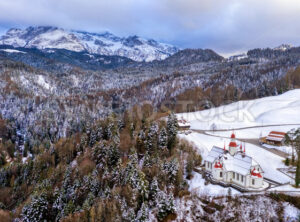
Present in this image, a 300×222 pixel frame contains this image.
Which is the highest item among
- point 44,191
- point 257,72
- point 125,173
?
point 257,72

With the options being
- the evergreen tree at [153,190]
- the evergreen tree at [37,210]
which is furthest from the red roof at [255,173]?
the evergreen tree at [37,210]

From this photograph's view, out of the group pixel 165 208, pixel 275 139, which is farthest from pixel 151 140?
pixel 275 139

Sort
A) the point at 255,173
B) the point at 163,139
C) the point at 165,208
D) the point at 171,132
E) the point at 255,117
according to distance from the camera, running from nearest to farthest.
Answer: the point at 165,208, the point at 255,173, the point at 163,139, the point at 171,132, the point at 255,117

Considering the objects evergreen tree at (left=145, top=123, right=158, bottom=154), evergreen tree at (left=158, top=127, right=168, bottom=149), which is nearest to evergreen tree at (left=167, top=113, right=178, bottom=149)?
evergreen tree at (left=158, top=127, right=168, bottom=149)

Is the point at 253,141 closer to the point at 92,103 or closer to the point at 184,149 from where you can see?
the point at 184,149

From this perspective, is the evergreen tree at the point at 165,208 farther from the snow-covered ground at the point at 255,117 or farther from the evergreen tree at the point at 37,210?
the snow-covered ground at the point at 255,117

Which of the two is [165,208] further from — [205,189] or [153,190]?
[205,189]

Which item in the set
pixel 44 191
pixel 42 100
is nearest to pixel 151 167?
pixel 44 191

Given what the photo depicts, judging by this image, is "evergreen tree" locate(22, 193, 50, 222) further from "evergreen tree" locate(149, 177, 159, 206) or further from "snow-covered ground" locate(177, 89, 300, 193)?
"snow-covered ground" locate(177, 89, 300, 193)
